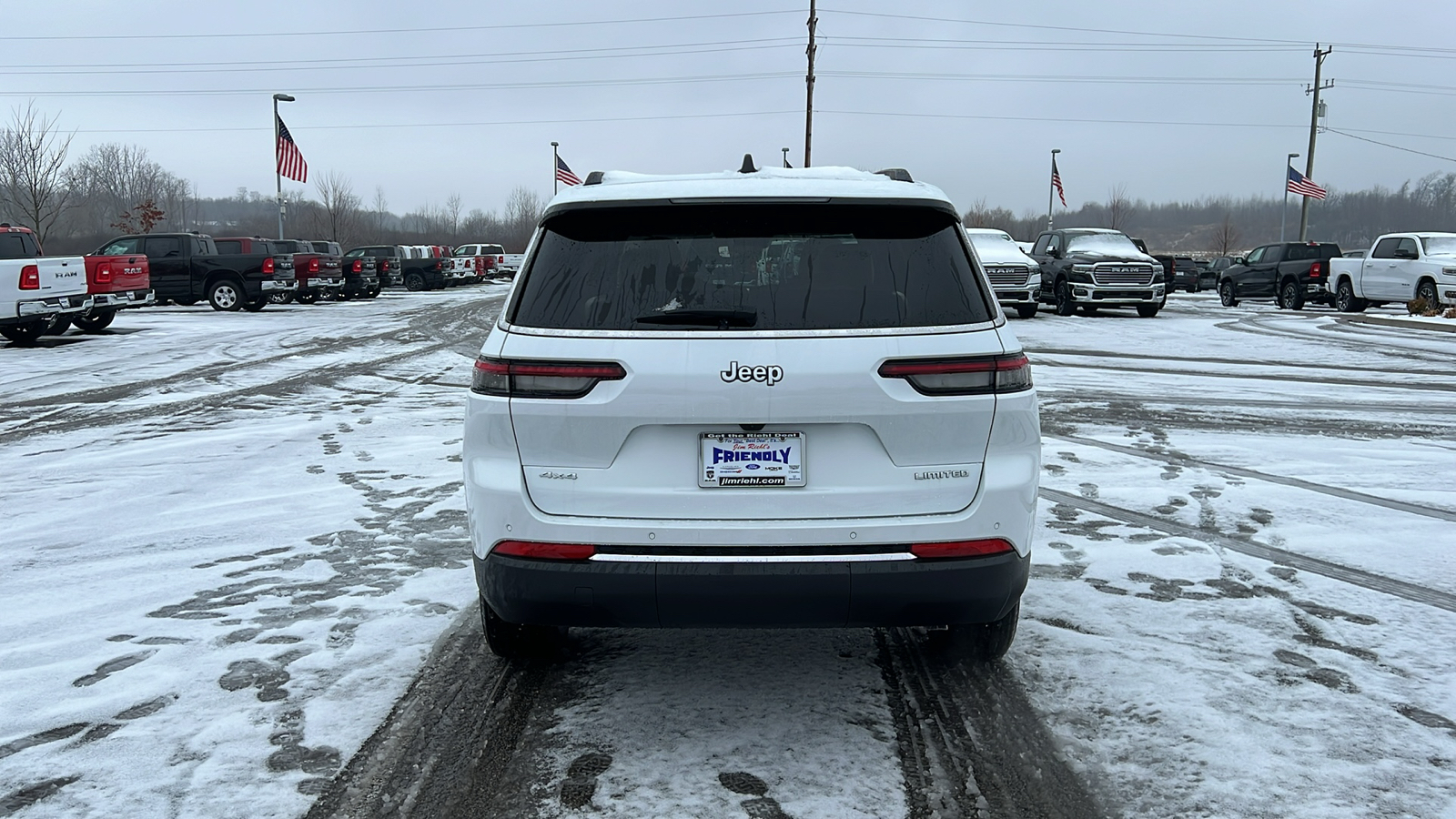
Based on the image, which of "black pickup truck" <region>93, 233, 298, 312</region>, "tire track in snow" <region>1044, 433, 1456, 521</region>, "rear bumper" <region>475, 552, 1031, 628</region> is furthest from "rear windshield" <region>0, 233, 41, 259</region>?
"rear bumper" <region>475, 552, 1031, 628</region>

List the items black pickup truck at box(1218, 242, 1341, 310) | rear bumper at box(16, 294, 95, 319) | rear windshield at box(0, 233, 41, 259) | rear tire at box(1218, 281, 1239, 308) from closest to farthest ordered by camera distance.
Result: 1. rear windshield at box(0, 233, 41, 259)
2. rear bumper at box(16, 294, 95, 319)
3. black pickup truck at box(1218, 242, 1341, 310)
4. rear tire at box(1218, 281, 1239, 308)

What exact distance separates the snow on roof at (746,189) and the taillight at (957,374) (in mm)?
564

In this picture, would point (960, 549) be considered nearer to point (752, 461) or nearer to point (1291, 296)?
point (752, 461)

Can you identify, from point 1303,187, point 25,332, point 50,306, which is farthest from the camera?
point 1303,187

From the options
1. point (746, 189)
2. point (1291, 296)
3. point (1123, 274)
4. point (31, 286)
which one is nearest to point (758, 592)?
point (746, 189)

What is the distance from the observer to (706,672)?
3889 millimetres

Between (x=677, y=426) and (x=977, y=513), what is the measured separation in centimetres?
95

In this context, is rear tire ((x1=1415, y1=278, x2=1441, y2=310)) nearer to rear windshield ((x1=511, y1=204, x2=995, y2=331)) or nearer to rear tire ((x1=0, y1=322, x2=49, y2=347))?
rear windshield ((x1=511, y1=204, x2=995, y2=331))

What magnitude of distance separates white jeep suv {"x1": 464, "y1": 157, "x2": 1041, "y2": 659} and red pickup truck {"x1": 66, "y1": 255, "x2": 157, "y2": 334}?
17888 mm

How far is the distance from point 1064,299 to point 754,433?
911 inches

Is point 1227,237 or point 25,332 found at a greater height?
point 1227,237

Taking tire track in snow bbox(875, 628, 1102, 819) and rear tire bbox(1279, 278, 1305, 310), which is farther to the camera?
rear tire bbox(1279, 278, 1305, 310)

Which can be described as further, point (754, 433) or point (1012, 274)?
point (1012, 274)

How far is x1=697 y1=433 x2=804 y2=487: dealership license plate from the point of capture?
308 centimetres
